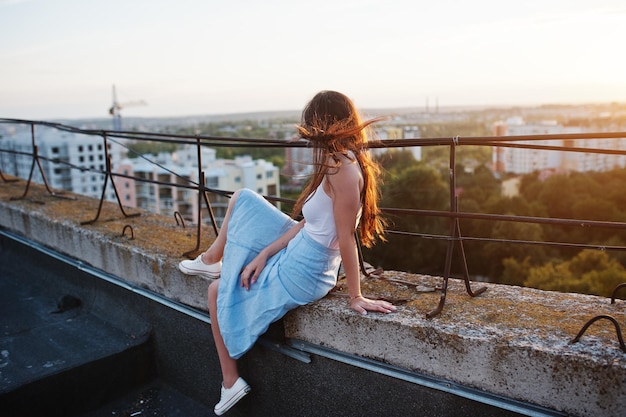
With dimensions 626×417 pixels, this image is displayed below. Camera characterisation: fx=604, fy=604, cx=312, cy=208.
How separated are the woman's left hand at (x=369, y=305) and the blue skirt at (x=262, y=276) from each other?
0.20 meters

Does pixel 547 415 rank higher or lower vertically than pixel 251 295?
lower

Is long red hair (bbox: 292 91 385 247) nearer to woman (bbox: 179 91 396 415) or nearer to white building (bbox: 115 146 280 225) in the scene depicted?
woman (bbox: 179 91 396 415)

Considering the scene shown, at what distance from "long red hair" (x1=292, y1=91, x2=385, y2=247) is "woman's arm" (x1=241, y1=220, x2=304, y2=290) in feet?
0.83

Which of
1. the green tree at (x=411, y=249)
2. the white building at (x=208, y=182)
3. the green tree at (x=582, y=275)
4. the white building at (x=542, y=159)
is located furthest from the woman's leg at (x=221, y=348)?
the white building at (x=208, y=182)

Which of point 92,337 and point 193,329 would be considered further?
point 92,337

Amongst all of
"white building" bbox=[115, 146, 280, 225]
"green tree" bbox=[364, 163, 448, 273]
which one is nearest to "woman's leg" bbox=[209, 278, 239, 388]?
"green tree" bbox=[364, 163, 448, 273]

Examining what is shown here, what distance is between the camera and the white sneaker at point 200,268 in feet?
9.94

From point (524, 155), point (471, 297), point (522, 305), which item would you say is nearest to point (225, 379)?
point (471, 297)

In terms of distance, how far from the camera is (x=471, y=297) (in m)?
2.59

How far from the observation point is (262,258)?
104 inches

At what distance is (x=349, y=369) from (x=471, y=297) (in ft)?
2.00

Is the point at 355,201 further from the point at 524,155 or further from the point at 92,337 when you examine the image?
the point at 524,155

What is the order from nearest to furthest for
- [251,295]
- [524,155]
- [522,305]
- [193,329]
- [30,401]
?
1. [522,305]
2. [251,295]
3. [30,401]
4. [193,329]
5. [524,155]

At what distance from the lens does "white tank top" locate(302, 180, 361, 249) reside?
254 cm
